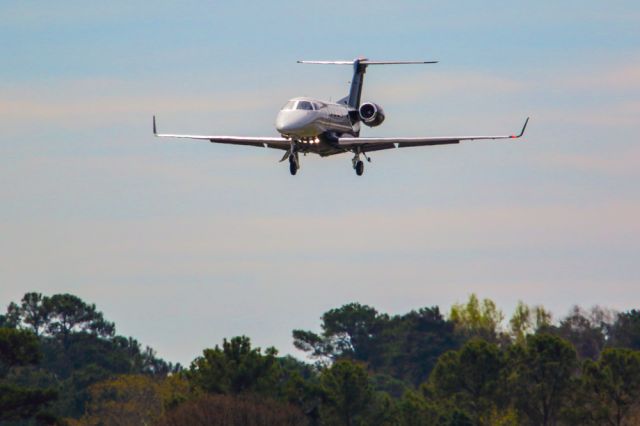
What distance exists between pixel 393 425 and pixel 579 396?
14.8 metres

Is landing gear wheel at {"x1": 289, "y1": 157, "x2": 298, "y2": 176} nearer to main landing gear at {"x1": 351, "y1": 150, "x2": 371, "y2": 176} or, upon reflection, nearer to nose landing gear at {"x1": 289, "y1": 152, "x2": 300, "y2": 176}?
nose landing gear at {"x1": 289, "y1": 152, "x2": 300, "y2": 176}

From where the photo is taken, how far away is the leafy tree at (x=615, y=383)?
130 m

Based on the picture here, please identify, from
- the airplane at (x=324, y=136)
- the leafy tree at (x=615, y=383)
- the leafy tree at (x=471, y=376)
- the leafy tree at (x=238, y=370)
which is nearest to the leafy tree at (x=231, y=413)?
Result: the leafy tree at (x=238, y=370)

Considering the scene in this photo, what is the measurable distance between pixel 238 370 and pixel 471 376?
65.5ft

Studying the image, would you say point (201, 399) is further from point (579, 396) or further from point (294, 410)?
point (579, 396)

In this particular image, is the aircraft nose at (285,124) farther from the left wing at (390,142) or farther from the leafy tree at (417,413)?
the leafy tree at (417,413)

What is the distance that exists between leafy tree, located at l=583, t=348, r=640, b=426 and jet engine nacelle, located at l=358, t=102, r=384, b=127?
48238 millimetres

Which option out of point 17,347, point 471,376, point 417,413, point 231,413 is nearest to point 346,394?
point 417,413

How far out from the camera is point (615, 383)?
131m

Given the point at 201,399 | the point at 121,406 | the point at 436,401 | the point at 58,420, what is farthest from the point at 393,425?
the point at 121,406

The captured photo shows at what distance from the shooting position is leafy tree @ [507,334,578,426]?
133 meters

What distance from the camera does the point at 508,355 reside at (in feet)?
453

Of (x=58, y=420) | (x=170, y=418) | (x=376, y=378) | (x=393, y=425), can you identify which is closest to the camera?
(x=58, y=420)

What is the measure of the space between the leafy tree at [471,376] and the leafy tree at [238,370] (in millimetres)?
14659
